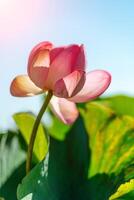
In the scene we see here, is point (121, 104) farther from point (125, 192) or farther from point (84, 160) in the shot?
point (125, 192)

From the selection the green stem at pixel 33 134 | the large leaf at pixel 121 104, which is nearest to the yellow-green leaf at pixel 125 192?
the green stem at pixel 33 134

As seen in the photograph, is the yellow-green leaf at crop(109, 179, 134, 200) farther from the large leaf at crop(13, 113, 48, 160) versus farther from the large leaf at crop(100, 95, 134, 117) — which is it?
the large leaf at crop(100, 95, 134, 117)

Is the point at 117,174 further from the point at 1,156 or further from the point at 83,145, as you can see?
the point at 1,156

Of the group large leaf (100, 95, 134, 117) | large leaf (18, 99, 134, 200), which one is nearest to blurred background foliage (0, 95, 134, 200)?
large leaf (18, 99, 134, 200)

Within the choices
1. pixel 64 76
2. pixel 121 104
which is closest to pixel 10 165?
pixel 64 76

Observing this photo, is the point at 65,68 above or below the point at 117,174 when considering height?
above

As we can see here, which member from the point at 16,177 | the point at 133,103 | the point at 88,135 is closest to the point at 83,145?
the point at 88,135
